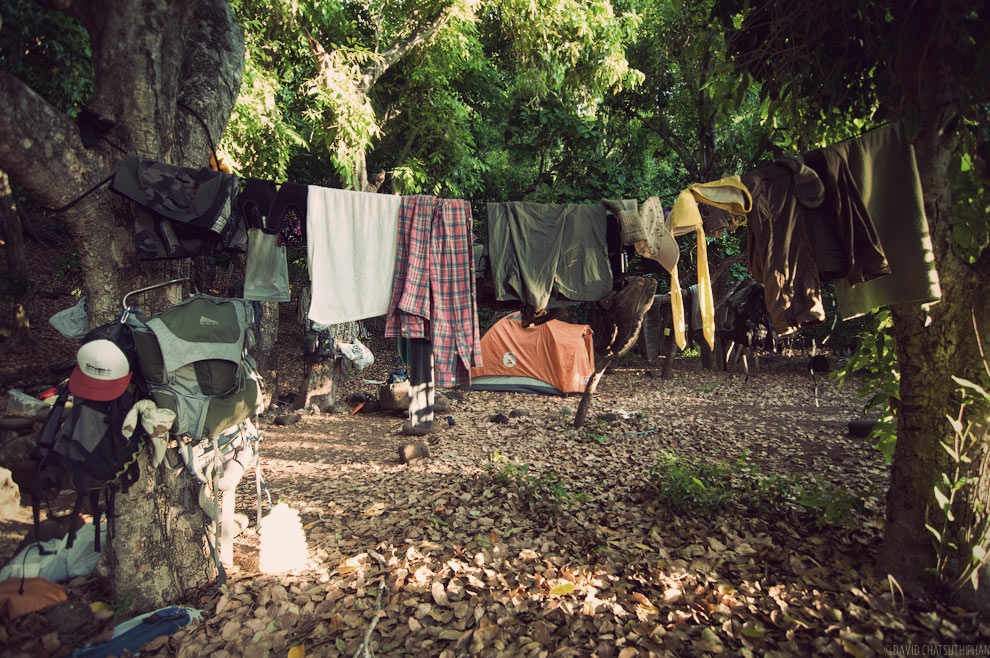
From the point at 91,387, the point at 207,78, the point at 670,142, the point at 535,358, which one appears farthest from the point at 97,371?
the point at 670,142

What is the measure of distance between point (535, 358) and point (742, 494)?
661 cm

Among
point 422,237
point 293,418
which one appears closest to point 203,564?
point 422,237

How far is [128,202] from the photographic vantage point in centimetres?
327

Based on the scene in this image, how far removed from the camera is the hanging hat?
2738 mm

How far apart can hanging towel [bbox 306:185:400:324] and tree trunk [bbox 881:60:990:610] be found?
10.8ft

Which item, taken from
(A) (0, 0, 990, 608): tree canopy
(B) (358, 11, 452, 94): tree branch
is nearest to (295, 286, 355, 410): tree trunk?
(A) (0, 0, 990, 608): tree canopy

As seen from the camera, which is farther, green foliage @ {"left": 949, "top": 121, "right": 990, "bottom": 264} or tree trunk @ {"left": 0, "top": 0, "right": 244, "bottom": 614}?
tree trunk @ {"left": 0, "top": 0, "right": 244, "bottom": 614}

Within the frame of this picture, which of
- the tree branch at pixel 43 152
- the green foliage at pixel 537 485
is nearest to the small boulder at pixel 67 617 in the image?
the tree branch at pixel 43 152

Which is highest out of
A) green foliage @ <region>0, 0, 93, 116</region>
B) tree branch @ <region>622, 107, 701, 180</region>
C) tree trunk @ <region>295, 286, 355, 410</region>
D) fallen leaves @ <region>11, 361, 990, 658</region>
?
tree branch @ <region>622, 107, 701, 180</region>

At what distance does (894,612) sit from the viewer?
116 inches

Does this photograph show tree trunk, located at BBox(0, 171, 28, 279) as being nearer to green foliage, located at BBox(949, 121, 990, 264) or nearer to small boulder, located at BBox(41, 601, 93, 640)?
small boulder, located at BBox(41, 601, 93, 640)

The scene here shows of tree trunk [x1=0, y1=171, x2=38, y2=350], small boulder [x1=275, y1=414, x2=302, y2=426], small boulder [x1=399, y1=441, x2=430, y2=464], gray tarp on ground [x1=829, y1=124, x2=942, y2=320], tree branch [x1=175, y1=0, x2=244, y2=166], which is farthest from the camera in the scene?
tree trunk [x1=0, y1=171, x2=38, y2=350]

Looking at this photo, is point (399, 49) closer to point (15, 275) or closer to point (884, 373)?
point (884, 373)

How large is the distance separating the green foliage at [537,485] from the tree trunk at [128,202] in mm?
2677
